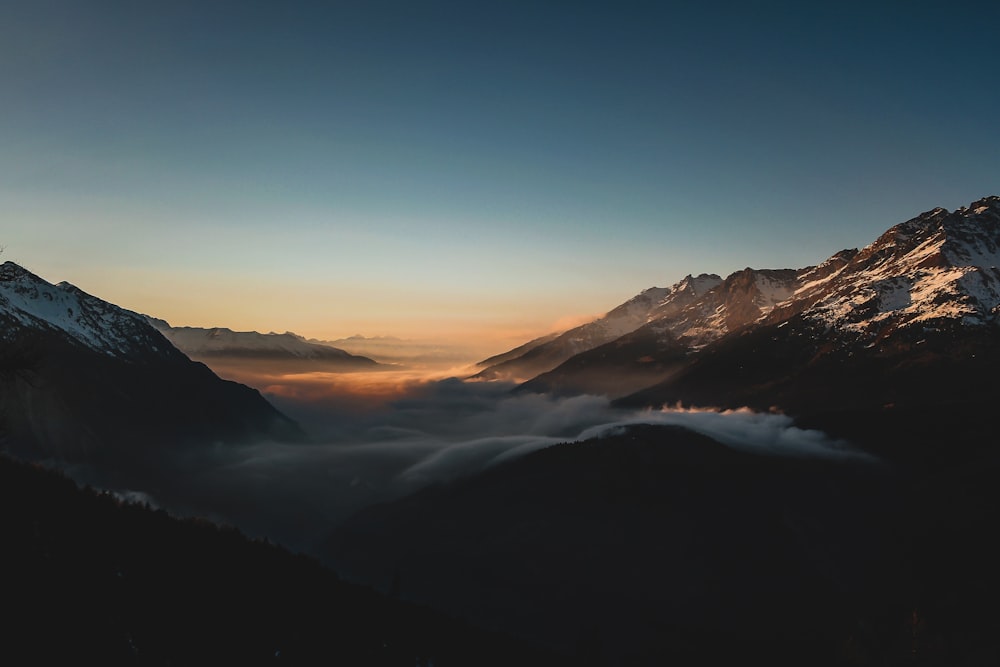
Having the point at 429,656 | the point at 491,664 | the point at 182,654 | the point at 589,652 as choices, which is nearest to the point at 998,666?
the point at 589,652

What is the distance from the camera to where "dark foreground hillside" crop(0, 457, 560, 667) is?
3175cm

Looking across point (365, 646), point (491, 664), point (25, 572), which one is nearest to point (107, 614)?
point (25, 572)

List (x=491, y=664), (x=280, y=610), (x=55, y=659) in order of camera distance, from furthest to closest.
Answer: (x=491, y=664) → (x=280, y=610) → (x=55, y=659)

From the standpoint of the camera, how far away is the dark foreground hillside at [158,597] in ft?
104

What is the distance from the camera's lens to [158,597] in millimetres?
42062

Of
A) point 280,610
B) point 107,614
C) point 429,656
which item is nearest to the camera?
point 107,614

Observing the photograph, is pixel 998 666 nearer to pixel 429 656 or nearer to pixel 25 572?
pixel 429 656

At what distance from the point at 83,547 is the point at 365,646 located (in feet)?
98.6

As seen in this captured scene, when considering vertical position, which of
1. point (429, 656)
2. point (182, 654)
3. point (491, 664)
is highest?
point (182, 654)

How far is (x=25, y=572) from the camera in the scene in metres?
33.1

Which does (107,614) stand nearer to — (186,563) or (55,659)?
(55,659)

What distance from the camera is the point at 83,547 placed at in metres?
40.8

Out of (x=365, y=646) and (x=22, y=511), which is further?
(x=365, y=646)

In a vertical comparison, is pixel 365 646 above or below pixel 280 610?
below
